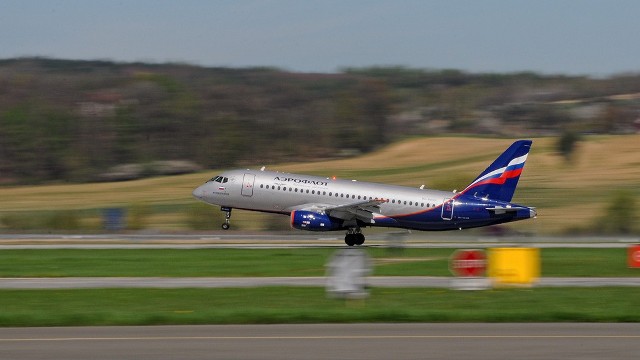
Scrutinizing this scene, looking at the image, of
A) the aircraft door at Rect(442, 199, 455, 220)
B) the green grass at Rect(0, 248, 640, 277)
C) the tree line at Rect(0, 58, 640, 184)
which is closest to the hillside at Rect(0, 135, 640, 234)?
the tree line at Rect(0, 58, 640, 184)

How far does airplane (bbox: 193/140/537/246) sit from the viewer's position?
4509 centimetres

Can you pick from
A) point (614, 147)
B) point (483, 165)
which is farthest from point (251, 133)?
point (614, 147)

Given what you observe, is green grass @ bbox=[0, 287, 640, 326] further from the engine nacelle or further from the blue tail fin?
the blue tail fin

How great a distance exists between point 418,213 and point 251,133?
203 feet

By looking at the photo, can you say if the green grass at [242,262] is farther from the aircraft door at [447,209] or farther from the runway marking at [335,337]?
the runway marking at [335,337]

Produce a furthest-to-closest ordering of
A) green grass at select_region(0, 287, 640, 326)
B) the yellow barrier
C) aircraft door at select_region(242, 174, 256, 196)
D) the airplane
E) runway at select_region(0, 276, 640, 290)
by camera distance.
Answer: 1. aircraft door at select_region(242, 174, 256, 196)
2. the airplane
3. runway at select_region(0, 276, 640, 290)
4. the yellow barrier
5. green grass at select_region(0, 287, 640, 326)

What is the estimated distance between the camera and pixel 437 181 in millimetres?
75688

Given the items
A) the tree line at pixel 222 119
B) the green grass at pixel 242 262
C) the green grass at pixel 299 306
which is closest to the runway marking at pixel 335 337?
the green grass at pixel 299 306

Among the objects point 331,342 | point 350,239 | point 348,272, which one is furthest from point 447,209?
point 331,342

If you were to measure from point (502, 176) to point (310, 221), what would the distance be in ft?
29.8

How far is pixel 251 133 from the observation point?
4195 inches

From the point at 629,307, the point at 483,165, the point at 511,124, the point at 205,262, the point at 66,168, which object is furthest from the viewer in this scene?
the point at 511,124

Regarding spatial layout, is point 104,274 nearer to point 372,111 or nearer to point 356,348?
point 356,348

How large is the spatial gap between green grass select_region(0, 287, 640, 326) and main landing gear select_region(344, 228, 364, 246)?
1866cm
